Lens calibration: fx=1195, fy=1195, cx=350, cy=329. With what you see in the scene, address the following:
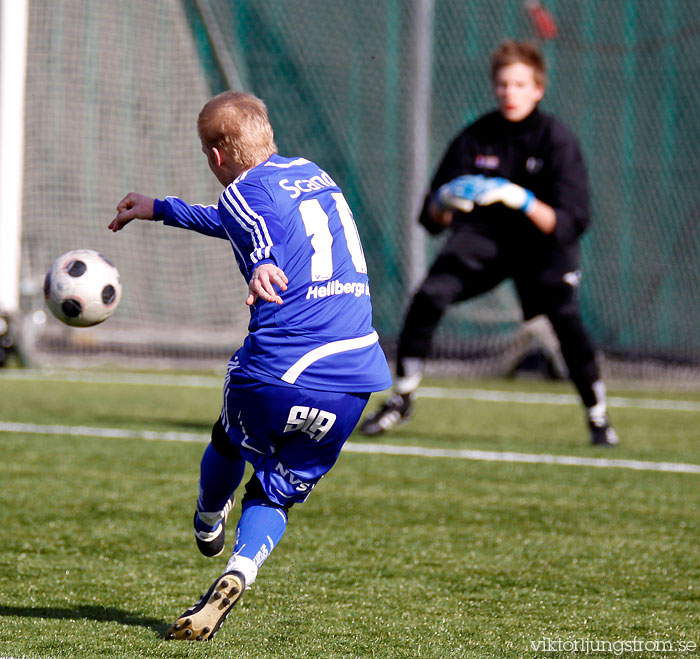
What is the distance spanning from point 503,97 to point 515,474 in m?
1.87

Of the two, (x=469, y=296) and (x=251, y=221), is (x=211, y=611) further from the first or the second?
(x=469, y=296)

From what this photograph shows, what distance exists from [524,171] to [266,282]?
3.50 metres

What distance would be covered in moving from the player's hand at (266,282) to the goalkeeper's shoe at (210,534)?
0.74 m

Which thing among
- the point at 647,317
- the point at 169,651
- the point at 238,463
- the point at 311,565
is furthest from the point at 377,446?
the point at 647,317

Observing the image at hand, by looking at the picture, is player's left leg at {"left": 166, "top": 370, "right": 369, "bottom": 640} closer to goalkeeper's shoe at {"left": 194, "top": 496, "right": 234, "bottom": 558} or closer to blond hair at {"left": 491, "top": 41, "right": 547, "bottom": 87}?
goalkeeper's shoe at {"left": 194, "top": 496, "right": 234, "bottom": 558}

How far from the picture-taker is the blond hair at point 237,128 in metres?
2.83

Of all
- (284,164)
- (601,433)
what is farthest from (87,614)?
(601,433)

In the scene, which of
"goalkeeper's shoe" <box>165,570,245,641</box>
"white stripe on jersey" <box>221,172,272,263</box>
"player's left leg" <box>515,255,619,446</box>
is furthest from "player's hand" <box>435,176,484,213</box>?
"goalkeeper's shoe" <box>165,570,245,641</box>

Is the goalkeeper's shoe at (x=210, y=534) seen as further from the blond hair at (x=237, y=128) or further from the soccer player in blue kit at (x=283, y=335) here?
the blond hair at (x=237, y=128)

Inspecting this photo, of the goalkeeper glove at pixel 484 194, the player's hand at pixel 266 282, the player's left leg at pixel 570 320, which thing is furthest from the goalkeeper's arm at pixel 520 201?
the player's hand at pixel 266 282

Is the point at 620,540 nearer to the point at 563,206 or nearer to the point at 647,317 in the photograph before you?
the point at 563,206

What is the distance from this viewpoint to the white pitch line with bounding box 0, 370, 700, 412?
7750 mm

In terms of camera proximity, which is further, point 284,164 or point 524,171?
point 524,171

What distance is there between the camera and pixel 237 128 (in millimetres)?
2836
